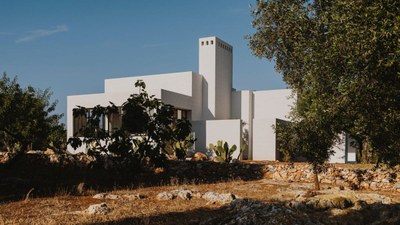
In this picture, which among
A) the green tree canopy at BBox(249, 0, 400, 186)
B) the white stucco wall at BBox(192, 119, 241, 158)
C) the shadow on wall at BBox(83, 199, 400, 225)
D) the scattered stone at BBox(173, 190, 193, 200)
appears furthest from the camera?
the white stucco wall at BBox(192, 119, 241, 158)

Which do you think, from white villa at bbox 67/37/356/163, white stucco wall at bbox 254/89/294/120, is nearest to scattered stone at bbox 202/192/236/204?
white villa at bbox 67/37/356/163

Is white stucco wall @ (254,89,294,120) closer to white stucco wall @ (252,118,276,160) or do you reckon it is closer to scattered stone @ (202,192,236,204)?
white stucco wall @ (252,118,276,160)

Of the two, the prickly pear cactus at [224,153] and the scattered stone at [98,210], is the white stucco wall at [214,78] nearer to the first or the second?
the prickly pear cactus at [224,153]

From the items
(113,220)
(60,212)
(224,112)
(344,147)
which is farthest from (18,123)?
(344,147)

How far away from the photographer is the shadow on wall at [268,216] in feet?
23.4

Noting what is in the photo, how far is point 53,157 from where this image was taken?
21.7 meters

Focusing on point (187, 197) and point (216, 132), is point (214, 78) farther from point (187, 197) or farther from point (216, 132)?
point (187, 197)

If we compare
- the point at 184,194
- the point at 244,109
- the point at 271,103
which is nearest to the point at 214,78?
the point at 244,109

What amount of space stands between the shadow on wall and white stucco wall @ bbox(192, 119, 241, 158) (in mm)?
19658

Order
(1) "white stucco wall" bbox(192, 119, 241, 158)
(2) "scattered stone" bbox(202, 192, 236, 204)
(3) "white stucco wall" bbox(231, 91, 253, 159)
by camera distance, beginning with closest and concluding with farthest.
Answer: (2) "scattered stone" bbox(202, 192, 236, 204) < (1) "white stucco wall" bbox(192, 119, 241, 158) < (3) "white stucco wall" bbox(231, 91, 253, 159)

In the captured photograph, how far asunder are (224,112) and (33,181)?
812 inches

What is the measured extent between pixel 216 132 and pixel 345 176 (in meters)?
13.3

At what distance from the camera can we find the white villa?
30812 mm

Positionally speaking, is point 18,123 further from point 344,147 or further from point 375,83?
point 344,147
